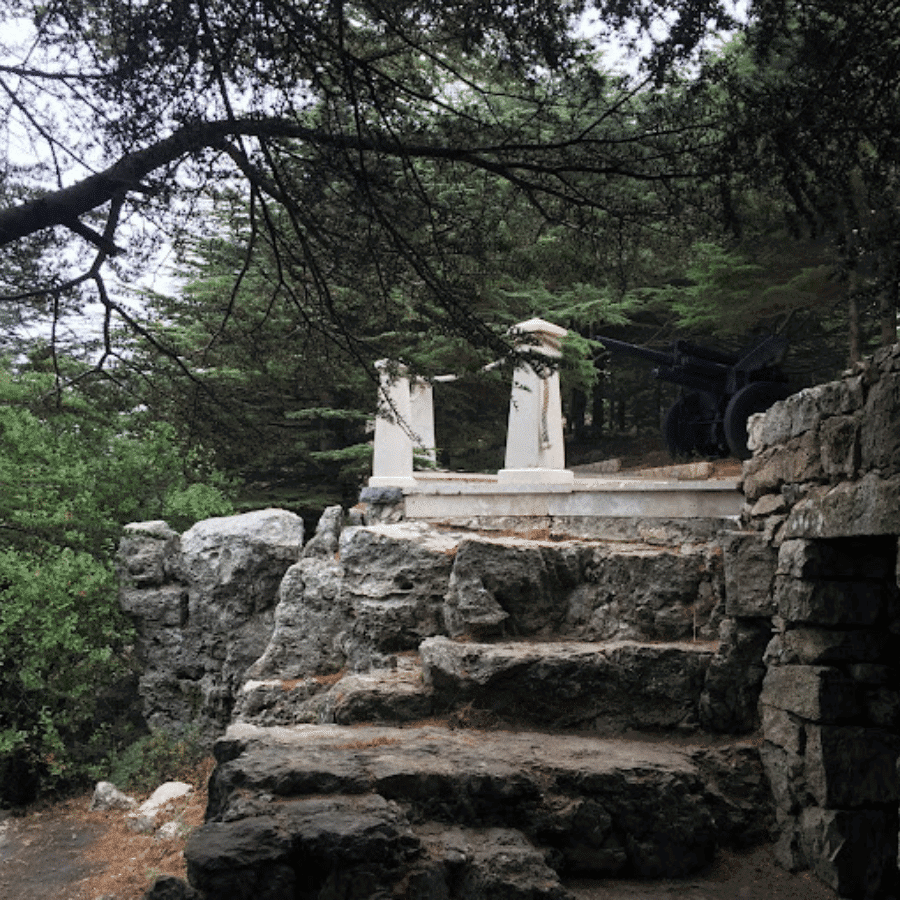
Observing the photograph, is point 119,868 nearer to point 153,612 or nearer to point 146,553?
point 153,612

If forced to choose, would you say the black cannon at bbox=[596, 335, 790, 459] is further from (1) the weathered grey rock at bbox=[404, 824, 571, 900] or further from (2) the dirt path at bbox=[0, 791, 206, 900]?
(1) the weathered grey rock at bbox=[404, 824, 571, 900]

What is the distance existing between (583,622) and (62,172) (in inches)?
196

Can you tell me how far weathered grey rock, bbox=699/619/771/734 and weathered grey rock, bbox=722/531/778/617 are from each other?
6.3 inches

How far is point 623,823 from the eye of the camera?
17.0 feet

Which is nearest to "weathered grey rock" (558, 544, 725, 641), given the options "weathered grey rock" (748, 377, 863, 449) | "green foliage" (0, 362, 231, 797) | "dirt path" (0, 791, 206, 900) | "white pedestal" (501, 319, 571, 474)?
"weathered grey rock" (748, 377, 863, 449)

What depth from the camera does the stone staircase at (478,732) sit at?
430 cm

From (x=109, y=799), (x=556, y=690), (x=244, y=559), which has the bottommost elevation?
(x=109, y=799)

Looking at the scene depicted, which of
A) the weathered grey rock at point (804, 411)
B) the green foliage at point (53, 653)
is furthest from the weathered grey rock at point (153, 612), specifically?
the weathered grey rock at point (804, 411)

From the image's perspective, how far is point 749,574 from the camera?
20.3 ft

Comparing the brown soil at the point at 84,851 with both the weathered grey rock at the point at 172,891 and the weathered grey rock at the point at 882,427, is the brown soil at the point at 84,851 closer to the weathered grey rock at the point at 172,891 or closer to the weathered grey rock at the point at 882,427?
the weathered grey rock at the point at 172,891

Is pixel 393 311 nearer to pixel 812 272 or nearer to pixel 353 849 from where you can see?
pixel 353 849

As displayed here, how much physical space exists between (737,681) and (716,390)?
23.5ft

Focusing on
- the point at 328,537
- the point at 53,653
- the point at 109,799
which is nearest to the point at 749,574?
the point at 328,537

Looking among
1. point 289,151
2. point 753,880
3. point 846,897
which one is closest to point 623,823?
A: point 753,880
